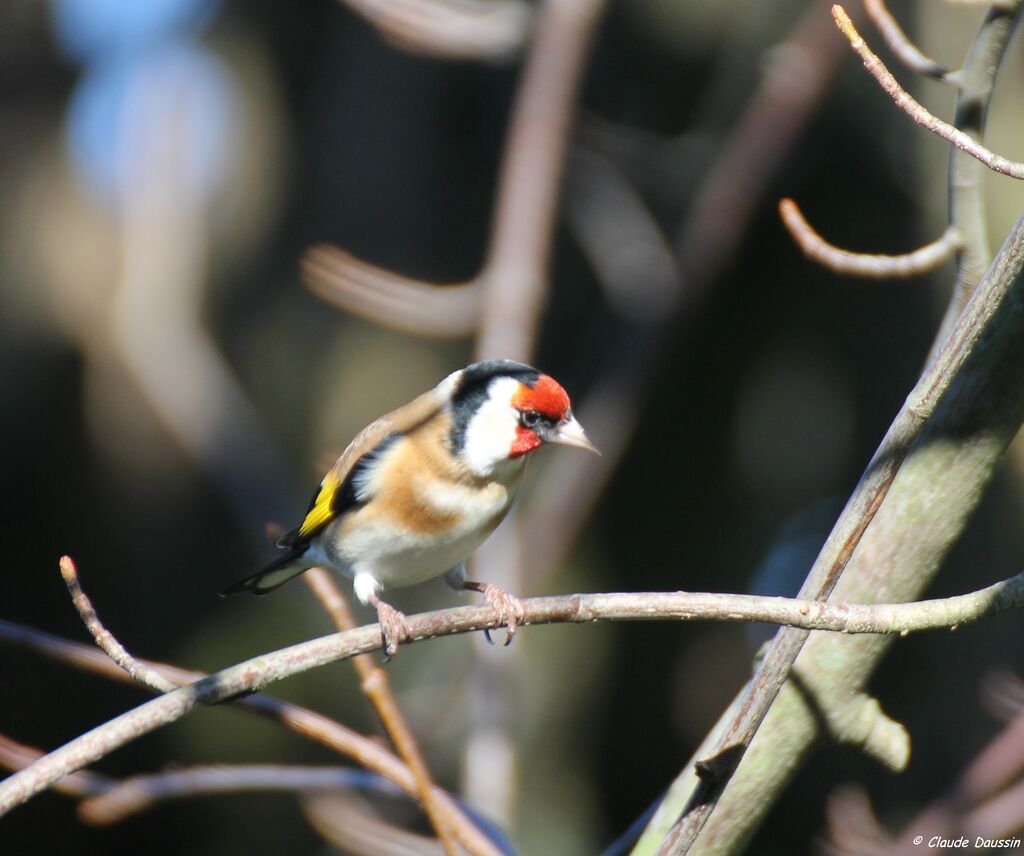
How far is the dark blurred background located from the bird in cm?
151

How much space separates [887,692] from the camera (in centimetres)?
436

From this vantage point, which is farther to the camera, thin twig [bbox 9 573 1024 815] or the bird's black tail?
the bird's black tail

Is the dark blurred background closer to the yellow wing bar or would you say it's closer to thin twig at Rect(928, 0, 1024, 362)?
the yellow wing bar

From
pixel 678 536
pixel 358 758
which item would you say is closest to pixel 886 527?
pixel 358 758

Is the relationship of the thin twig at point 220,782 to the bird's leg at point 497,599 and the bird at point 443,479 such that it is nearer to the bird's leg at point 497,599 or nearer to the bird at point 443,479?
the bird's leg at point 497,599

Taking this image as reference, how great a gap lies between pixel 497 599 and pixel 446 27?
1.58 m

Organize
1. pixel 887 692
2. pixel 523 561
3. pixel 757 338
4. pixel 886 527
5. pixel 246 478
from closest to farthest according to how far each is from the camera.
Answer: pixel 886 527, pixel 523 561, pixel 246 478, pixel 887 692, pixel 757 338

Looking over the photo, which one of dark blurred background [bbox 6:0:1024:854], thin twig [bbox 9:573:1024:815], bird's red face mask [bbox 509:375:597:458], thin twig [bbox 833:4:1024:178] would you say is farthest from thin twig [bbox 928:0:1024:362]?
dark blurred background [bbox 6:0:1024:854]

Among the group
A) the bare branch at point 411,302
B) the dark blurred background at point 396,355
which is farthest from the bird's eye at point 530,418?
the dark blurred background at point 396,355

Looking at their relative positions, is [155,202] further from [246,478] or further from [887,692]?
[887,692]

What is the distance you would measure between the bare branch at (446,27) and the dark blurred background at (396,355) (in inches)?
48.4

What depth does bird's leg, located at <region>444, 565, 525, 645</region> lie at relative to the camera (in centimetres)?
185

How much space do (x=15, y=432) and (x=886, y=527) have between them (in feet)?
12.3

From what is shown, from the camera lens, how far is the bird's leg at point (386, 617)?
1.81 metres
